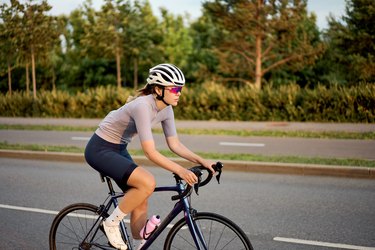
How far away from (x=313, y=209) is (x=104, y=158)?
3.38 meters

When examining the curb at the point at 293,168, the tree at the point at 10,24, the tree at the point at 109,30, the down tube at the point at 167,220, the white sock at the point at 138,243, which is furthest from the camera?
the tree at the point at 109,30

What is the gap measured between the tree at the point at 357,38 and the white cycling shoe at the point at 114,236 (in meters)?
32.6

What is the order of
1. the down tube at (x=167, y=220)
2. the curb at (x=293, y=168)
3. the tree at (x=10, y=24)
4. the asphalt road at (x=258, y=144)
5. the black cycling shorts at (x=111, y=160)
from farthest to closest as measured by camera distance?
the tree at (x=10, y=24)
the asphalt road at (x=258, y=144)
the curb at (x=293, y=168)
the black cycling shorts at (x=111, y=160)
the down tube at (x=167, y=220)

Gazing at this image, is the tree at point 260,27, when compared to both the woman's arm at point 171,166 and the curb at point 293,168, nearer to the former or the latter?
the curb at point 293,168

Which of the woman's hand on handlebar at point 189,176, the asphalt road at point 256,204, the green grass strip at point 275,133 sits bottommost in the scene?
the asphalt road at point 256,204

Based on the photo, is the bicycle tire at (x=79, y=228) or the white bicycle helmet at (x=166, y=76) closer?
the white bicycle helmet at (x=166, y=76)

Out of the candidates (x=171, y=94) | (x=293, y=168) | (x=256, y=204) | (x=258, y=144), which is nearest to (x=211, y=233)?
(x=171, y=94)

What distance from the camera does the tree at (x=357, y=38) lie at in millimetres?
33531

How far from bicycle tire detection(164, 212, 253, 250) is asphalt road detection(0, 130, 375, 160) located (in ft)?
23.6

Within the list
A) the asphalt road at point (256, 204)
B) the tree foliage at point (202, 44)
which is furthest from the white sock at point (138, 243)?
the tree foliage at point (202, 44)

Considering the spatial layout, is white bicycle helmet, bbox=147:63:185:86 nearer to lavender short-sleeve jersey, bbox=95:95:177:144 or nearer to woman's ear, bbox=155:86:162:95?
woman's ear, bbox=155:86:162:95

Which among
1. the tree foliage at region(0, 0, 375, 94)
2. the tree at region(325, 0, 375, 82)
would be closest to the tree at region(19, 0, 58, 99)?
the tree foliage at region(0, 0, 375, 94)

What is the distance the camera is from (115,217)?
11.5 feet

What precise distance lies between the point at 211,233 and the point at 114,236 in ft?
2.51
